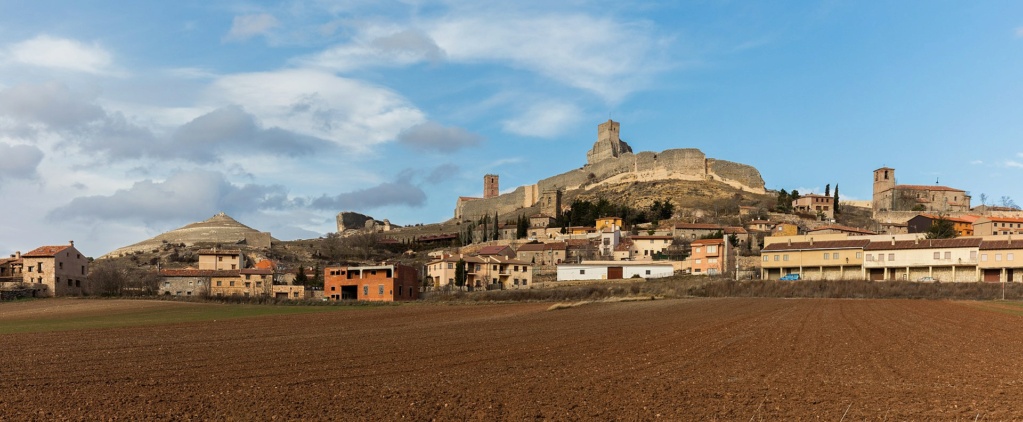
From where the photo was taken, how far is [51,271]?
205ft

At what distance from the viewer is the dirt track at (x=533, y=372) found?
476 inches

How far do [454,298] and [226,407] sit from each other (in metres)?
41.2

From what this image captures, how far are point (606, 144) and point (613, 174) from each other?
12238 mm

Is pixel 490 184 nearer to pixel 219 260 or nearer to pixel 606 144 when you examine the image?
pixel 606 144

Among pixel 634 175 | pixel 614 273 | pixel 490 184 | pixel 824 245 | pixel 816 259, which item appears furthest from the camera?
pixel 490 184

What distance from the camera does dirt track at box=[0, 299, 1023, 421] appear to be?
12.1 meters

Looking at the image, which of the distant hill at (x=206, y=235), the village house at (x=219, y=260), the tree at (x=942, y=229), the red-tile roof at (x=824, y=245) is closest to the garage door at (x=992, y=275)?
the red-tile roof at (x=824, y=245)

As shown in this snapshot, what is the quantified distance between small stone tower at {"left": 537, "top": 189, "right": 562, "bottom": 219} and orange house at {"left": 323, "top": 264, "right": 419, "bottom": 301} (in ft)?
179

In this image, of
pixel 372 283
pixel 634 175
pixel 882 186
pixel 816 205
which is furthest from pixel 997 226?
pixel 372 283

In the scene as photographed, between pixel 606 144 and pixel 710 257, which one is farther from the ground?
pixel 606 144

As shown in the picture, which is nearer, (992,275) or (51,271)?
(992,275)

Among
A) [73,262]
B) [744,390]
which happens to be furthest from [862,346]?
[73,262]

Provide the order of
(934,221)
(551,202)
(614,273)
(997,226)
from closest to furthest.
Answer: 1. (614,273)
2. (997,226)
3. (934,221)
4. (551,202)

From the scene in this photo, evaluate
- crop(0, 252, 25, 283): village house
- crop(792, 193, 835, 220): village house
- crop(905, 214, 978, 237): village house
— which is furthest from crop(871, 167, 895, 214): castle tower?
crop(0, 252, 25, 283): village house
